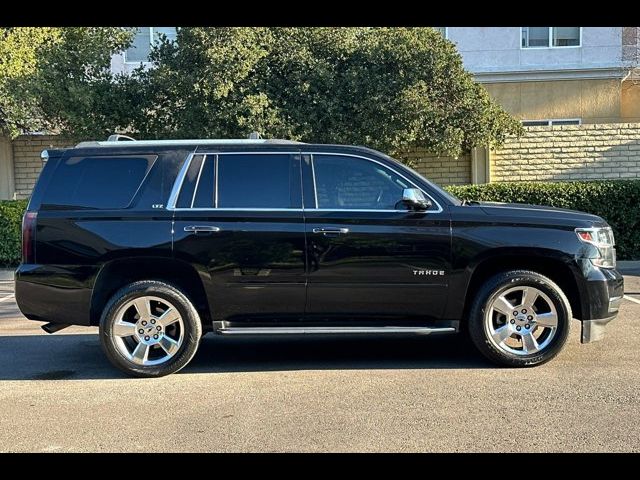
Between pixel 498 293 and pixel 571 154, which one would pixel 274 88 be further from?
pixel 498 293

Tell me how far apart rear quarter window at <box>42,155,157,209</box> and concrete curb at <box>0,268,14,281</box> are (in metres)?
7.18

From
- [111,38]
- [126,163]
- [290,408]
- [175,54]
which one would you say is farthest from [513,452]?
[111,38]

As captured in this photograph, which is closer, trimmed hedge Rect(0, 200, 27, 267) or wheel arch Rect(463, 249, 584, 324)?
wheel arch Rect(463, 249, 584, 324)

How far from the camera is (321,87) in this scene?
487 inches

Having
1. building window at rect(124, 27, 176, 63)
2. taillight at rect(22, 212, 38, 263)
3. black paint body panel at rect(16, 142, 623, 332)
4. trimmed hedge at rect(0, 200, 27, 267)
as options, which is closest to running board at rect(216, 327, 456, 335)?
black paint body panel at rect(16, 142, 623, 332)

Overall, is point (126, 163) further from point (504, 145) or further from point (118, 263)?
point (504, 145)

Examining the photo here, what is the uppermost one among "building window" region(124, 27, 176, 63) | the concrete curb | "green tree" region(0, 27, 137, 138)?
"building window" region(124, 27, 176, 63)

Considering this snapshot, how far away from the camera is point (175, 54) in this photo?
41.2ft

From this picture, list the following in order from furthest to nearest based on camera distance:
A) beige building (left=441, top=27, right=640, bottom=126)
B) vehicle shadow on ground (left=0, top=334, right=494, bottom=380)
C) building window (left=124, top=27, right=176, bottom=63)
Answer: building window (left=124, top=27, right=176, bottom=63) < beige building (left=441, top=27, right=640, bottom=126) < vehicle shadow on ground (left=0, top=334, right=494, bottom=380)

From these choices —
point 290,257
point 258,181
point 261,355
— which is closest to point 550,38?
point 258,181

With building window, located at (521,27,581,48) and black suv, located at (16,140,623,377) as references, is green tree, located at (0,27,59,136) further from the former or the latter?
building window, located at (521,27,581,48)

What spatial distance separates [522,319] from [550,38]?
14.2 meters

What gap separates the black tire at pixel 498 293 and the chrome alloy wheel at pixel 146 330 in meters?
2.62

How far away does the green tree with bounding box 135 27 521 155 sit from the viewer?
1207cm
